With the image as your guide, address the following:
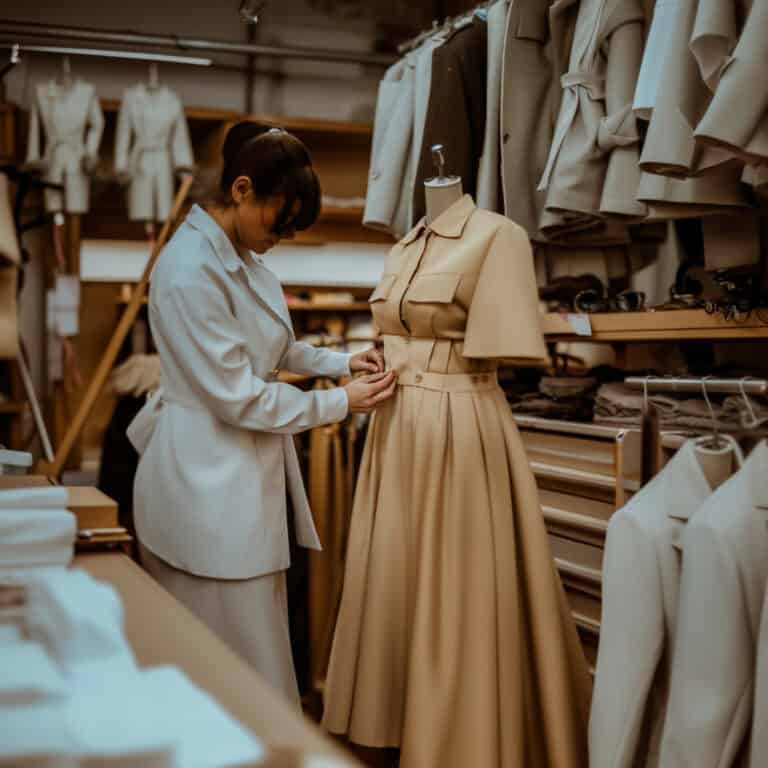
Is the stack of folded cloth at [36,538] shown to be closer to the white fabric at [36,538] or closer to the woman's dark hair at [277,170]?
the white fabric at [36,538]

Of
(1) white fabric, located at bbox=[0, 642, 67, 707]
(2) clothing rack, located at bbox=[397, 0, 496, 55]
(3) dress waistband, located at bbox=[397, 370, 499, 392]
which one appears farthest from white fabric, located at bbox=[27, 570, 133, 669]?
(2) clothing rack, located at bbox=[397, 0, 496, 55]

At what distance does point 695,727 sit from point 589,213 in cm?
158

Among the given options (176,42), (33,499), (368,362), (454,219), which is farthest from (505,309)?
(176,42)

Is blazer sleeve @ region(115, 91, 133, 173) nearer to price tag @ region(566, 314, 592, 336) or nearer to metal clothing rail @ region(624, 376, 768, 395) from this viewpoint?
price tag @ region(566, 314, 592, 336)

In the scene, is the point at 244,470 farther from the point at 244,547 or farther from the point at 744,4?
the point at 744,4

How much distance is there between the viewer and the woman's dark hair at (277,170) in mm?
2156

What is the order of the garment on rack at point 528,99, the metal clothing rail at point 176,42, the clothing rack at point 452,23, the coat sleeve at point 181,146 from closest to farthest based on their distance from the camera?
the garment on rack at point 528,99 → the clothing rack at point 452,23 → the metal clothing rail at point 176,42 → the coat sleeve at point 181,146

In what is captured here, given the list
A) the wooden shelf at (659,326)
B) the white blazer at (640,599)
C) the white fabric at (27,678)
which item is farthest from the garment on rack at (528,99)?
the white fabric at (27,678)

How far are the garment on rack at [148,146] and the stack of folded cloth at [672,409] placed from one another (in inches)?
118

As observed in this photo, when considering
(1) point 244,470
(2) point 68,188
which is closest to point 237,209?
(1) point 244,470

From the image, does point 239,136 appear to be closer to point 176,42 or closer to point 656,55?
point 656,55

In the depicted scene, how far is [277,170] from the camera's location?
7.09ft

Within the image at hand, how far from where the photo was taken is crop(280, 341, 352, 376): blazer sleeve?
103 inches

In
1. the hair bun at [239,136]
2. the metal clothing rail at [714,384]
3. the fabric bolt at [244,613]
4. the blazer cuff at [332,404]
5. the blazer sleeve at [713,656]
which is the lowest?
the fabric bolt at [244,613]
